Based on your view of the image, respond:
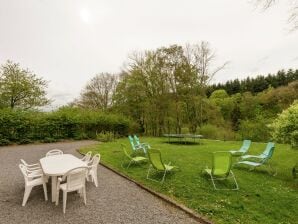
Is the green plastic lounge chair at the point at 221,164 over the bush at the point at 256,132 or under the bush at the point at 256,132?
under

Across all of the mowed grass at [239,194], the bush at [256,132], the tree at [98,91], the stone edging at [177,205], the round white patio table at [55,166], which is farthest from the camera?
the tree at [98,91]

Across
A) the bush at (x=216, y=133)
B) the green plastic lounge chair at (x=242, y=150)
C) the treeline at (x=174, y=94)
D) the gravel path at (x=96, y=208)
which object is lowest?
the gravel path at (x=96, y=208)

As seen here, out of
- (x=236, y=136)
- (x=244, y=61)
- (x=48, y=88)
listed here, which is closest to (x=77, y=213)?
(x=236, y=136)

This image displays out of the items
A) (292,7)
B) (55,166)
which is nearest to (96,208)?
(55,166)

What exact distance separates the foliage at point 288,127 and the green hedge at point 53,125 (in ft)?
51.9

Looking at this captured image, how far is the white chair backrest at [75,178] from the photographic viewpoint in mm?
4689

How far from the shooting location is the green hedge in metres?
15.3

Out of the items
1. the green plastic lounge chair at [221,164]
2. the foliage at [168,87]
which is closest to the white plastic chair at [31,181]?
the green plastic lounge chair at [221,164]

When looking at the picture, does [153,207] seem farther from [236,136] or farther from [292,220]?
[236,136]

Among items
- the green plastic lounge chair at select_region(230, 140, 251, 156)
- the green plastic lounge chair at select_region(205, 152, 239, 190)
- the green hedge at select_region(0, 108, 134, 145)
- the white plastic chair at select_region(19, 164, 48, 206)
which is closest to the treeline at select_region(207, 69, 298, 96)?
the green hedge at select_region(0, 108, 134, 145)

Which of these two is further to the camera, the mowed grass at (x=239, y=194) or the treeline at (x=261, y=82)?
the treeline at (x=261, y=82)

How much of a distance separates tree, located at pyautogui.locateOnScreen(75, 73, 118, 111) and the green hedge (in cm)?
1164

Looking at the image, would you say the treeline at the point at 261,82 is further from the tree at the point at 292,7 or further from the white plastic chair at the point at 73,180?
the white plastic chair at the point at 73,180

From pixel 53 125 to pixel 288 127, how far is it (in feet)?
53.5
